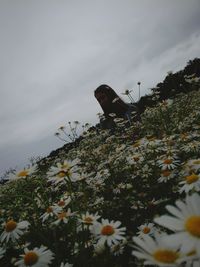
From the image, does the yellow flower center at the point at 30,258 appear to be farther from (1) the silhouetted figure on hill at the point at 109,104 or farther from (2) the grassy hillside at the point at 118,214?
(1) the silhouetted figure on hill at the point at 109,104

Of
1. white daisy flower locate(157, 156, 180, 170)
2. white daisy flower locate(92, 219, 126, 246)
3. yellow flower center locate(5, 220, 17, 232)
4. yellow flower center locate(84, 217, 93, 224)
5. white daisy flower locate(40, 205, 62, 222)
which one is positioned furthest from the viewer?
white daisy flower locate(157, 156, 180, 170)

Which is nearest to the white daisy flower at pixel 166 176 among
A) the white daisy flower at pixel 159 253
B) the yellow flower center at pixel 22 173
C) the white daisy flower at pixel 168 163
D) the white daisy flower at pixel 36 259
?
the white daisy flower at pixel 168 163

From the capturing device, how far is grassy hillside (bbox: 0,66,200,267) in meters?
1.20

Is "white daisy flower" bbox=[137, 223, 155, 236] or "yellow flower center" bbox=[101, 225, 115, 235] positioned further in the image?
"white daisy flower" bbox=[137, 223, 155, 236]

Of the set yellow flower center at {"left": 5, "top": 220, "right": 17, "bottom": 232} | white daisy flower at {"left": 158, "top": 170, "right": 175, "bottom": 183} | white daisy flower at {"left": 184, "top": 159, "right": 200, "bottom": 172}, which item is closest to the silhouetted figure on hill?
white daisy flower at {"left": 158, "top": 170, "right": 175, "bottom": 183}

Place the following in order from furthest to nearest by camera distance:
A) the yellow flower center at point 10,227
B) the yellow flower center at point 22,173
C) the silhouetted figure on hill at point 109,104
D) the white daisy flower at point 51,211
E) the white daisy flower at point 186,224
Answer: the silhouetted figure on hill at point 109,104 < the white daisy flower at point 51,211 < the yellow flower center at point 10,227 < the yellow flower center at point 22,173 < the white daisy flower at point 186,224

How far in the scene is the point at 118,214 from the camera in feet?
11.0

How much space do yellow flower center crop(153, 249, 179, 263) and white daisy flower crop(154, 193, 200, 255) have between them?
0.10m

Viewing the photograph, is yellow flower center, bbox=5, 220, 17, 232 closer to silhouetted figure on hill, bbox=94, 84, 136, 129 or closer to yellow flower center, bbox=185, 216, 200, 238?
yellow flower center, bbox=185, 216, 200, 238

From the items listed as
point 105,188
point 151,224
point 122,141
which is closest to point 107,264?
point 151,224

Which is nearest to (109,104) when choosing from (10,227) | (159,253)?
(10,227)

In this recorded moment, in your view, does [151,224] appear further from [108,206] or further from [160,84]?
[160,84]

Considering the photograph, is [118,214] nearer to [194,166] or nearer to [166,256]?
[194,166]

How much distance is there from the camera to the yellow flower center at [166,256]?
46.1 inches
